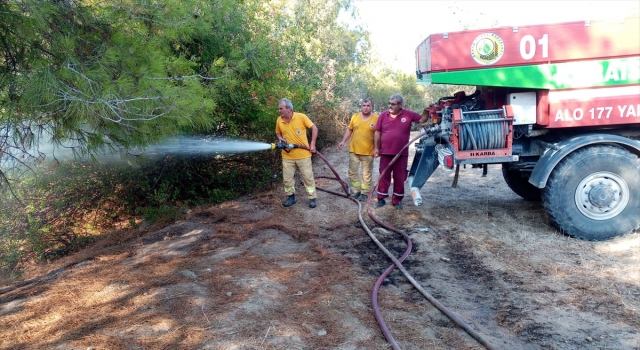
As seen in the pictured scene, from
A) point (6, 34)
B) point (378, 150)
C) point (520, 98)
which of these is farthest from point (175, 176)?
point (520, 98)

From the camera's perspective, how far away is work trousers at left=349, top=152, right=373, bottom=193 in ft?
27.9

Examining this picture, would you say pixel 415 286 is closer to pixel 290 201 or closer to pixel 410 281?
pixel 410 281

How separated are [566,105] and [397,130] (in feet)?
7.76

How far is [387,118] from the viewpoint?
8023 millimetres

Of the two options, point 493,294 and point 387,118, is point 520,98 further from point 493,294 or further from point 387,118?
point 493,294

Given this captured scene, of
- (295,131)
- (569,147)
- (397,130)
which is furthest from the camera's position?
(295,131)

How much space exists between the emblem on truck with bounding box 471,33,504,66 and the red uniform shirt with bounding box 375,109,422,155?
1588mm

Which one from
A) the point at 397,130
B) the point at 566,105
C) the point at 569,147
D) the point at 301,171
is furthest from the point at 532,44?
the point at 301,171

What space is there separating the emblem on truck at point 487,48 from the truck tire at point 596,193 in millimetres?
1537

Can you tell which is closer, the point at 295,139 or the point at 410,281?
the point at 410,281

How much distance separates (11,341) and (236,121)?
5.58 metres

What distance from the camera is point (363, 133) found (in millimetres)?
8383

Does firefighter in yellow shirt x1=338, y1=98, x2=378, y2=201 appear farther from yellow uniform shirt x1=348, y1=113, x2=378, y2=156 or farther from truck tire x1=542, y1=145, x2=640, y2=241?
truck tire x1=542, y1=145, x2=640, y2=241

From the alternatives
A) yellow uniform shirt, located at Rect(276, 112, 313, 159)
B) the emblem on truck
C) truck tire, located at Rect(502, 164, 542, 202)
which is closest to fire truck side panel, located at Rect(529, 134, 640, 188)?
the emblem on truck
